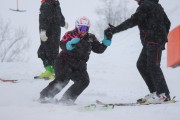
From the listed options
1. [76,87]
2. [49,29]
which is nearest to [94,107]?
[76,87]

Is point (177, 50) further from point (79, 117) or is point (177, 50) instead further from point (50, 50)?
point (79, 117)

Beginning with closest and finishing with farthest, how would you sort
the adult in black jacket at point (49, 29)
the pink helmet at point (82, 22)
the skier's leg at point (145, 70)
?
the pink helmet at point (82, 22) < the skier's leg at point (145, 70) < the adult in black jacket at point (49, 29)

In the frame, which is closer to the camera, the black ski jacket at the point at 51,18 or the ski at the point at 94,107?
the ski at the point at 94,107

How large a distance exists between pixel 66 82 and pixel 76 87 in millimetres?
212

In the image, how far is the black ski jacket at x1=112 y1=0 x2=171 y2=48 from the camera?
569 cm

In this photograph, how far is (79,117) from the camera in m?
4.24

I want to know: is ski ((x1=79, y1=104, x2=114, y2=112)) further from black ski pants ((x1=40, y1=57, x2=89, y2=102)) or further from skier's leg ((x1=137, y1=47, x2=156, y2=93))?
skier's leg ((x1=137, y1=47, x2=156, y2=93))

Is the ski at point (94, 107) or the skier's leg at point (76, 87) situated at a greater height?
the skier's leg at point (76, 87)

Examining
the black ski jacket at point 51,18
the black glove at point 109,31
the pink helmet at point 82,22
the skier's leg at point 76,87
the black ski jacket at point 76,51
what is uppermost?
the black ski jacket at point 51,18

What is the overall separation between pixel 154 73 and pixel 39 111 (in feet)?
6.73

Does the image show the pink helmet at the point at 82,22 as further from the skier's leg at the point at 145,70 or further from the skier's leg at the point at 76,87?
the skier's leg at the point at 145,70

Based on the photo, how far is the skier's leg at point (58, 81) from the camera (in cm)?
561

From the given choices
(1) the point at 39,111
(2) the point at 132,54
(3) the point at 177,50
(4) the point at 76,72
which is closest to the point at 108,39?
(4) the point at 76,72

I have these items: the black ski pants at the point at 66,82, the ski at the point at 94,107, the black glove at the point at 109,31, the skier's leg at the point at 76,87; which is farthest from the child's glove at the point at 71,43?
the ski at the point at 94,107
